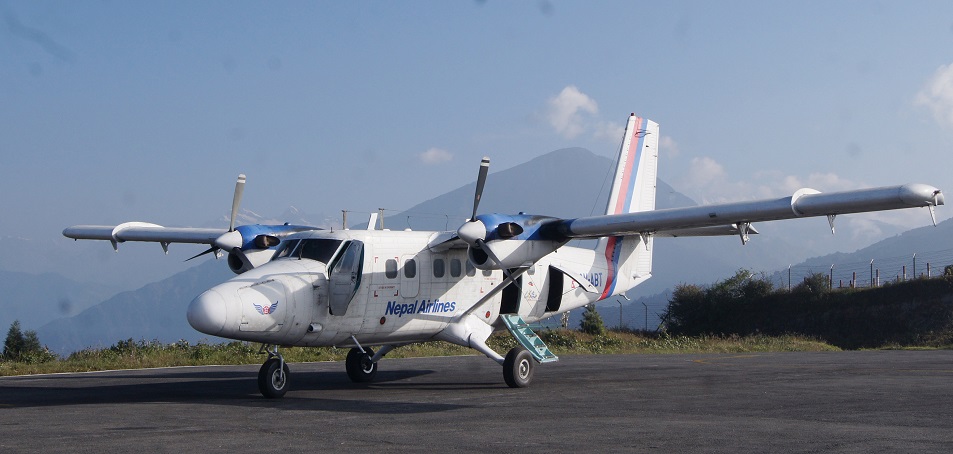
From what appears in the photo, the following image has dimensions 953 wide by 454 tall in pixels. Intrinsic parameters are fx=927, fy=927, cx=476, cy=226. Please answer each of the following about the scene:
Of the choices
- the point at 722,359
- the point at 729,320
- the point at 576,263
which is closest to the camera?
the point at 576,263

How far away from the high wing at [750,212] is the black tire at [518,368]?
2.43 m

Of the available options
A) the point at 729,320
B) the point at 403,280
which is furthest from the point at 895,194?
the point at 729,320

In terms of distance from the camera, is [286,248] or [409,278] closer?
[286,248]

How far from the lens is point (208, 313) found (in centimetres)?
1398

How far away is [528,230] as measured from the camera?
1727cm

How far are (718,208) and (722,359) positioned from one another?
11507 millimetres

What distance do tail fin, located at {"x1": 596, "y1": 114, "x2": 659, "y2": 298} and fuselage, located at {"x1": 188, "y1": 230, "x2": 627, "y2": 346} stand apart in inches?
80.9

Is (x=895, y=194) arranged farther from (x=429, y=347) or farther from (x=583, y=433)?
(x=429, y=347)

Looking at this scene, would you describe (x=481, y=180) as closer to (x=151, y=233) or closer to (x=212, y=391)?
(x=212, y=391)

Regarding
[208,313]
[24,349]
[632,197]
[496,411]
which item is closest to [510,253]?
[496,411]

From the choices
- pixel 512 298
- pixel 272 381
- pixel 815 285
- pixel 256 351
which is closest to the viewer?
pixel 272 381

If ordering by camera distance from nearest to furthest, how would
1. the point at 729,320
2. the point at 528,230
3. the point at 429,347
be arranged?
the point at 528,230, the point at 429,347, the point at 729,320

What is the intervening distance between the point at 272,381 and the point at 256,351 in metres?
13.1

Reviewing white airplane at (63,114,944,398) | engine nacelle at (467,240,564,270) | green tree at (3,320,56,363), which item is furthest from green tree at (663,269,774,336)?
engine nacelle at (467,240,564,270)
